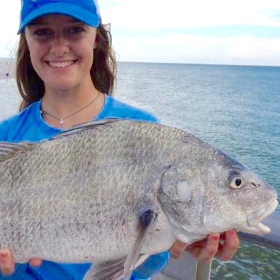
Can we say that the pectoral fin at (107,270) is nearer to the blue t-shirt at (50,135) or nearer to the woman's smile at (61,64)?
the blue t-shirt at (50,135)

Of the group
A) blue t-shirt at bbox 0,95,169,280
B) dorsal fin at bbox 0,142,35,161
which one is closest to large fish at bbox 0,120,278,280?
dorsal fin at bbox 0,142,35,161

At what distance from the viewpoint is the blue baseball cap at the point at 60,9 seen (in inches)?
113

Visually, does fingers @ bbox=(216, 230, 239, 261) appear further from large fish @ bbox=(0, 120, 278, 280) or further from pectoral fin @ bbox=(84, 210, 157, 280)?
pectoral fin @ bbox=(84, 210, 157, 280)

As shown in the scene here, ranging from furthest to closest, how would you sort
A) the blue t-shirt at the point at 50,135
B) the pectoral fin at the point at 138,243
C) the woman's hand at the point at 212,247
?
1. the blue t-shirt at the point at 50,135
2. the woman's hand at the point at 212,247
3. the pectoral fin at the point at 138,243

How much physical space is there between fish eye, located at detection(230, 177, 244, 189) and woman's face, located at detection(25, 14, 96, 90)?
1316 mm

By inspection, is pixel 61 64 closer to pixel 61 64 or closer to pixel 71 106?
pixel 61 64

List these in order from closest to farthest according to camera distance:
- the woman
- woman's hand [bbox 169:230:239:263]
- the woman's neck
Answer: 1. woman's hand [bbox 169:230:239:263]
2. the woman
3. the woman's neck

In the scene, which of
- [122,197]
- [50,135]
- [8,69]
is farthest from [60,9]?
[8,69]

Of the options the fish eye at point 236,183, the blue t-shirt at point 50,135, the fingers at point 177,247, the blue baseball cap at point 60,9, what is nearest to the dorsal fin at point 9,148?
the blue t-shirt at point 50,135

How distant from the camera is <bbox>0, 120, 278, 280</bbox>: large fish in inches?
97.9

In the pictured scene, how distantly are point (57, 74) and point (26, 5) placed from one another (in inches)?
19.5

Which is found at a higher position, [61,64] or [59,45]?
[59,45]

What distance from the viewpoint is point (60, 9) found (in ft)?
9.36

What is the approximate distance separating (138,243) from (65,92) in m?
1.40
